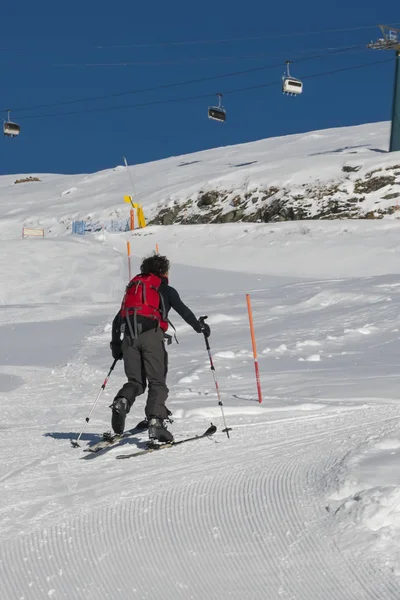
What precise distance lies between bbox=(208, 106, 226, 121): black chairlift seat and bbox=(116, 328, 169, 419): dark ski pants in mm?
33057

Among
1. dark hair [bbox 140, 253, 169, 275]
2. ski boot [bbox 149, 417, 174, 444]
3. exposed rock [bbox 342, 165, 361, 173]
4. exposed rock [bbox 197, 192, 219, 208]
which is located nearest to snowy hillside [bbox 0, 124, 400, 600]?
ski boot [bbox 149, 417, 174, 444]

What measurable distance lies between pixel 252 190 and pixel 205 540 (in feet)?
115

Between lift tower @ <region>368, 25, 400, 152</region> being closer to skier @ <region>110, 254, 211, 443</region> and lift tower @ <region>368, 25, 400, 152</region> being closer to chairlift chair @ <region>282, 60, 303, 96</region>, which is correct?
chairlift chair @ <region>282, 60, 303, 96</region>

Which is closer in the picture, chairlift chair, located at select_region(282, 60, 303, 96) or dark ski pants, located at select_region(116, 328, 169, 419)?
dark ski pants, located at select_region(116, 328, 169, 419)

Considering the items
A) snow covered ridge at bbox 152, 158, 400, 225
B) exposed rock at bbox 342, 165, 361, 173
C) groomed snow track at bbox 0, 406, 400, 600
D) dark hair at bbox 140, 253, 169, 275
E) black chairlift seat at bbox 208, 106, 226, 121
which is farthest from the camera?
black chairlift seat at bbox 208, 106, 226, 121

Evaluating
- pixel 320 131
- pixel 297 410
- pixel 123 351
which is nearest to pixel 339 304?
pixel 297 410

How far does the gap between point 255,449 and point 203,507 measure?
4.97 feet

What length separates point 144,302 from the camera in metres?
6.69

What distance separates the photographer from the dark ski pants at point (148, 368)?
6684mm

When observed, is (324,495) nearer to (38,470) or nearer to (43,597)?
(43,597)

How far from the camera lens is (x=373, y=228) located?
29.0 metres

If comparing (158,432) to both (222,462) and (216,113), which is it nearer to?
(222,462)

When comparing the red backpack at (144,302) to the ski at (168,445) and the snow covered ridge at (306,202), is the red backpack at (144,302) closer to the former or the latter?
the ski at (168,445)

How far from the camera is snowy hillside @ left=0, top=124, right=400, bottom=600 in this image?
12.6 feet
